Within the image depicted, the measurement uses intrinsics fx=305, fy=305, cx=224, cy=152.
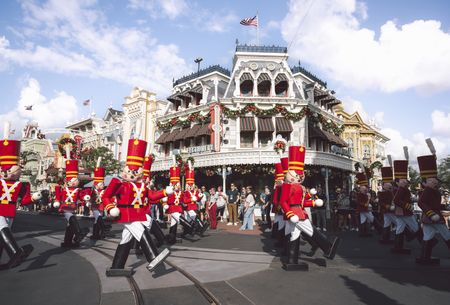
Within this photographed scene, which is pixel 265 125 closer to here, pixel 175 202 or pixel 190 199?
pixel 190 199

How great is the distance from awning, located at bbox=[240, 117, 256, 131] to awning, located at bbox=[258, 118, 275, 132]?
1.55 ft

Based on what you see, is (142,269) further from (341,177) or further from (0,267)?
(341,177)

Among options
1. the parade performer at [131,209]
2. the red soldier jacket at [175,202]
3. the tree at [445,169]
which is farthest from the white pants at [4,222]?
the tree at [445,169]

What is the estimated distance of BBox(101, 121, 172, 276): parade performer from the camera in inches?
187

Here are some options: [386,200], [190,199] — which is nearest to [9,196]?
[190,199]

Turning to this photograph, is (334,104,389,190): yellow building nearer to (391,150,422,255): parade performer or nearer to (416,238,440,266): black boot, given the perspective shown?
(391,150,422,255): parade performer

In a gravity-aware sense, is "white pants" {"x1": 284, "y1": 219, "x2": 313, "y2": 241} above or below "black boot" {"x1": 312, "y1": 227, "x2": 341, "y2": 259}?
above

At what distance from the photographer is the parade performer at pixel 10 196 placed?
5152mm

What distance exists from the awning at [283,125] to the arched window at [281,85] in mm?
2622

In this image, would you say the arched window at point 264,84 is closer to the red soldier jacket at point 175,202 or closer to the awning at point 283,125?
the awning at point 283,125

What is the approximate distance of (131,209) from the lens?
198 inches

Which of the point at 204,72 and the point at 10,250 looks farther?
the point at 204,72

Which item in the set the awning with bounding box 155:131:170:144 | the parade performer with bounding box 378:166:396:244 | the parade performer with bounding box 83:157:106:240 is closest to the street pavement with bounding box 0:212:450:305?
the parade performer with bounding box 378:166:396:244

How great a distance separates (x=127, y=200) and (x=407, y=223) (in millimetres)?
6171
